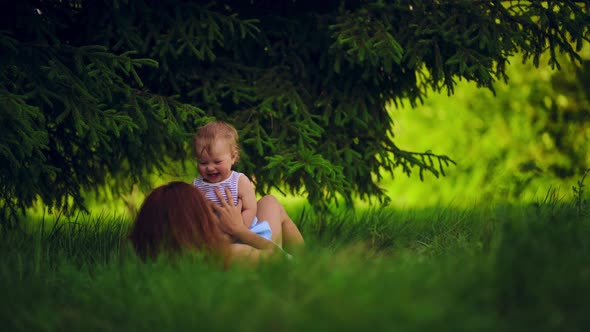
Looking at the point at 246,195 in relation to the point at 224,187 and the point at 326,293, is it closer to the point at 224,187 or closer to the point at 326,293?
the point at 224,187

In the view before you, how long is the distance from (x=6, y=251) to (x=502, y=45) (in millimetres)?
3614

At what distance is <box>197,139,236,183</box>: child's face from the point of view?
415 centimetres

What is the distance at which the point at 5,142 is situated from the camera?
3.72 meters

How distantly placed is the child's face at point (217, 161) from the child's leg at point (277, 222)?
32 centimetres

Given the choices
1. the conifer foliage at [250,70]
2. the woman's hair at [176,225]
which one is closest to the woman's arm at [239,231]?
the woman's hair at [176,225]

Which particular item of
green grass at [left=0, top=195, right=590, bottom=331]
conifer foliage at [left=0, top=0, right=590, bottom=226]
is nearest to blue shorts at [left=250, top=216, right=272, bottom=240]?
conifer foliage at [left=0, top=0, right=590, bottom=226]

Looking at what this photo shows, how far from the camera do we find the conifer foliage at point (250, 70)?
4266 mm

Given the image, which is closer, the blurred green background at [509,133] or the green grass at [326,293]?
the green grass at [326,293]

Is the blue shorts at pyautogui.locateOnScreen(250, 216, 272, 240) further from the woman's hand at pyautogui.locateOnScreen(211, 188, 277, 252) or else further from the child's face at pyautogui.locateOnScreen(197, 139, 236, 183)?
the child's face at pyautogui.locateOnScreen(197, 139, 236, 183)

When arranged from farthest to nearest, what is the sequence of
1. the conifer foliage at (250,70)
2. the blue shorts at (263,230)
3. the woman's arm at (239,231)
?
the conifer foliage at (250,70), the blue shorts at (263,230), the woman's arm at (239,231)

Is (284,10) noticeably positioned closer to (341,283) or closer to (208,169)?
(208,169)

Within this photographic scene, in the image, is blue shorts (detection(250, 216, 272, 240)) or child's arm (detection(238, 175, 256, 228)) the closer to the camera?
blue shorts (detection(250, 216, 272, 240))

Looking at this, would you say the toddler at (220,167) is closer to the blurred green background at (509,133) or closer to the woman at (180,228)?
the woman at (180,228)

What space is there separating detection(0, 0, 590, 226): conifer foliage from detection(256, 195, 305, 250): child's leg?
0.32 m
